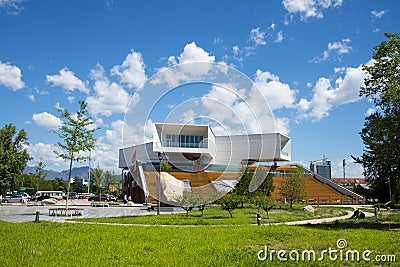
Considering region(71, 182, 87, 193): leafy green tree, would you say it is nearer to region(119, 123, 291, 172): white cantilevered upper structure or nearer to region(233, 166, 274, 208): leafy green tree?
region(119, 123, 291, 172): white cantilevered upper structure

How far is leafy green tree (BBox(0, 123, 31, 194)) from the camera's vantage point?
146ft

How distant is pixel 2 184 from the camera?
4406 cm

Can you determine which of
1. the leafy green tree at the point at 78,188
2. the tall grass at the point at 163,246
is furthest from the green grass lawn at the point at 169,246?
the leafy green tree at the point at 78,188

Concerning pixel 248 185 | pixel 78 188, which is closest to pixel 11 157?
pixel 248 185

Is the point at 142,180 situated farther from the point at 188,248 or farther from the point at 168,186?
the point at 188,248

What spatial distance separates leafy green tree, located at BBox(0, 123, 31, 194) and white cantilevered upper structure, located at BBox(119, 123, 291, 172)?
1685 centimetres

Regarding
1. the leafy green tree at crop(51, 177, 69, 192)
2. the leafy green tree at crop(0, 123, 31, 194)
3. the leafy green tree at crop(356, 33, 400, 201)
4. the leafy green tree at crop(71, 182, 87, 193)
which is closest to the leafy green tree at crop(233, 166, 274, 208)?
the leafy green tree at crop(356, 33, 400, 201)

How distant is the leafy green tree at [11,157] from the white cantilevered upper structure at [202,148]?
55.3 ft

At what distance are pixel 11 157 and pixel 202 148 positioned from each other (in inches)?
1151

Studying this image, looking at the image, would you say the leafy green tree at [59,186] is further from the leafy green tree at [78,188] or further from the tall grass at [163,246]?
the tall grass at [163,246]

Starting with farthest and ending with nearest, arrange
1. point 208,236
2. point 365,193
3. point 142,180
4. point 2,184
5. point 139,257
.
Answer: point 365,193 → point 142,180 → point 2,184 → point 208,236 → point 139,257

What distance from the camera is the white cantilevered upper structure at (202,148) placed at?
59625 millimetres

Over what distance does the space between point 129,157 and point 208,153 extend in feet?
53.1

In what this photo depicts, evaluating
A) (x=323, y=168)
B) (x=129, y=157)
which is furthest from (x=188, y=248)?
(x=323, y=168)
